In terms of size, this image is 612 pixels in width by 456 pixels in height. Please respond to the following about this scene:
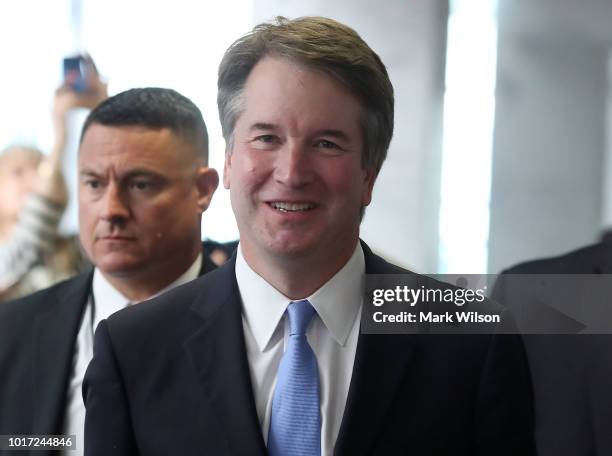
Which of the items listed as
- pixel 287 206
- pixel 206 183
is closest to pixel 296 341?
pixel 287 206

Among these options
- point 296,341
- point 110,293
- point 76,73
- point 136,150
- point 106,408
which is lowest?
point 106,408

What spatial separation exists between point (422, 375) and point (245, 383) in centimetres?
25

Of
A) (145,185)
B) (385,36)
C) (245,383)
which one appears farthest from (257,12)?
(245,383)

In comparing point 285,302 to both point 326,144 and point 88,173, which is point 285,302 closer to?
point 326,144

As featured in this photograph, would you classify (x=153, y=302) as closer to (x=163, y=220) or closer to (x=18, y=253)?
(x=163, y=220)

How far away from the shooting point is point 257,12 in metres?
1.58

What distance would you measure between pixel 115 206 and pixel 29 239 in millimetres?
257

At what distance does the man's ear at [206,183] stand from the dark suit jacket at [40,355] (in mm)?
107

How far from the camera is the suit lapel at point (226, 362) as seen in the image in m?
1.19

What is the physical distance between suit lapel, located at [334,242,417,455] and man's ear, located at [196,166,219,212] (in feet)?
1.38

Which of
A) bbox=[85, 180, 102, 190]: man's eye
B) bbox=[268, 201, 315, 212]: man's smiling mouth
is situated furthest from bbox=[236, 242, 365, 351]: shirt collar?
bbox=[85, 180, 102, 190]: man's eye

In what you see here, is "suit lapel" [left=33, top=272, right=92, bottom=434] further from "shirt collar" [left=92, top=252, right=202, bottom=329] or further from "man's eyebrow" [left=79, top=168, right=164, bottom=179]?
"man's eyebrow" [left=79, top=168, right=164, bottom=179]

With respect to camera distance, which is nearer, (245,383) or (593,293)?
(245,383)

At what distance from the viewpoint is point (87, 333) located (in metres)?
1.54
